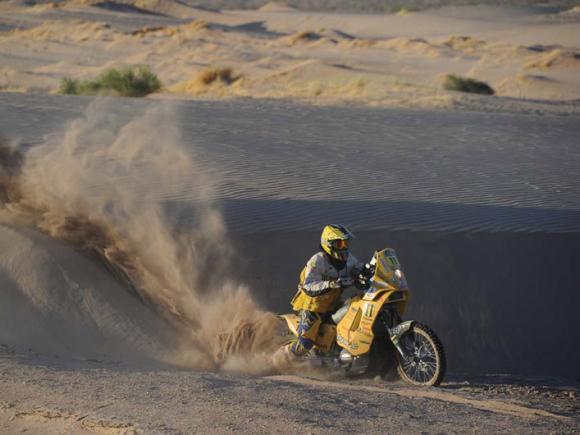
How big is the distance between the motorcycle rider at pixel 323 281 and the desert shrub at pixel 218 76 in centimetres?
2681

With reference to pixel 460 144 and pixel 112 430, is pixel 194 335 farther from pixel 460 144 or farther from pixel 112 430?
pixel 460 144

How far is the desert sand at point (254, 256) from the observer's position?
653cm

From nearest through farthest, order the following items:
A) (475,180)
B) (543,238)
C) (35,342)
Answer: (35,342)
(543,238)
(475,180)

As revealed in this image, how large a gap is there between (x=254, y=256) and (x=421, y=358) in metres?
3.92

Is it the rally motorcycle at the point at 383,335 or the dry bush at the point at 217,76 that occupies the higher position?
the dry bush at the point at 217,76

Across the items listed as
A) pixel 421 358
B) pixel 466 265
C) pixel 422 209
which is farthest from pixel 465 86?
pixel 421 358

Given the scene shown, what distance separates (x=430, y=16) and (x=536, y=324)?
8176cm

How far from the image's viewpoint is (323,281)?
27.4 ft

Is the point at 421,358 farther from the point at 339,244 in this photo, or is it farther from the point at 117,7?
the point at 117,7

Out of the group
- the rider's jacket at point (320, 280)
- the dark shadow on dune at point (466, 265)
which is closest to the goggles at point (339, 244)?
the rider's jacket at point (320, 280)

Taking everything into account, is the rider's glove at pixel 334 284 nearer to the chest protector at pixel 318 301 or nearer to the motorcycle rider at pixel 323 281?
the motorcycle rider at pixel 323 281

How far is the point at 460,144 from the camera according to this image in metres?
19.9

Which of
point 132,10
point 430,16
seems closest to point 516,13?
point 430,16

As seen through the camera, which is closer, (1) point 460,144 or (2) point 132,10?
(1) point 460,144
